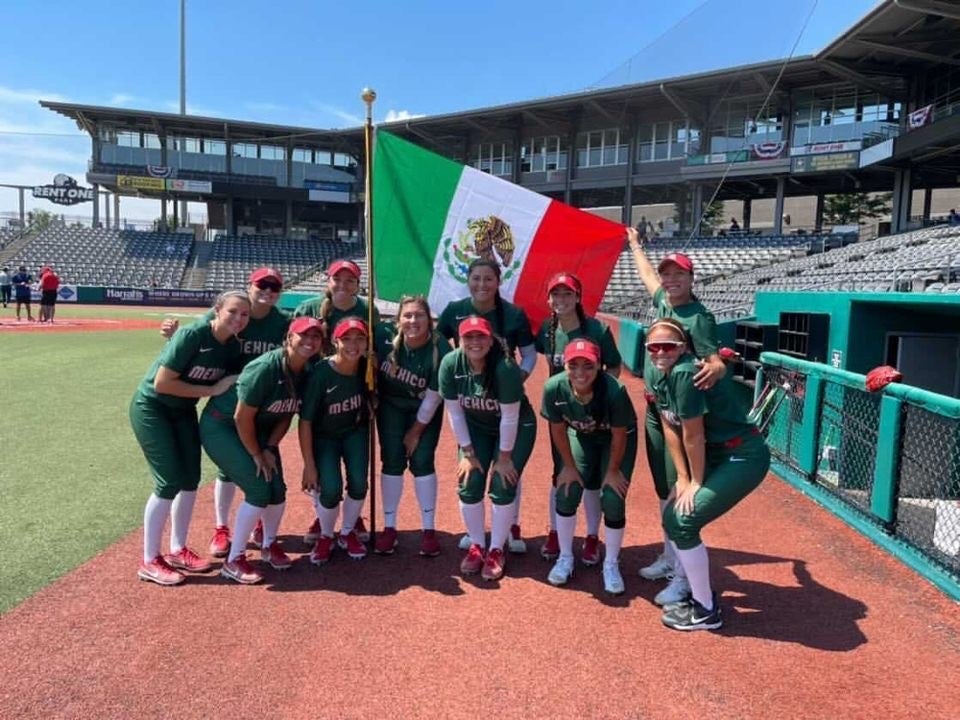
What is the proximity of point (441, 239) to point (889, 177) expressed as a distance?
94.8ft

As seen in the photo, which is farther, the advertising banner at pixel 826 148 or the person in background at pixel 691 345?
the advertising banner at pixel 826 148

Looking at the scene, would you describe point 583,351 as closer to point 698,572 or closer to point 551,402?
point 551,402

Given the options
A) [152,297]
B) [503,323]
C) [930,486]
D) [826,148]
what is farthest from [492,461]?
[152,297]

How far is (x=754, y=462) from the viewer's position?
3.69 m

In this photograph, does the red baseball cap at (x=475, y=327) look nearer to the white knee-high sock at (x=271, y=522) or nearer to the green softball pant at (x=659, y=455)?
the green softball pant at (x=659, y=455)

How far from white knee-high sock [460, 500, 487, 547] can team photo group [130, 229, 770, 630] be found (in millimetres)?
11

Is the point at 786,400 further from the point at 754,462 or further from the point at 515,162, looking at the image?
the point at 515,162

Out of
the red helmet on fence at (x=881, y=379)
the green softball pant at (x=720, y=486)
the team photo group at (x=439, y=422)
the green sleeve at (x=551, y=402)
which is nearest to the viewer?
the green softball pant at (x=720, y=486)

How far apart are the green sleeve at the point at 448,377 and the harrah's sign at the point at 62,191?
54.4 meters

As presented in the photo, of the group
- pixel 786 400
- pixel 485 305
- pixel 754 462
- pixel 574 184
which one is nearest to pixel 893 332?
pixel 786 400

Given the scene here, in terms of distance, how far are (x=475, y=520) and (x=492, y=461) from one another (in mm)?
400

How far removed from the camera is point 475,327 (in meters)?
4.02

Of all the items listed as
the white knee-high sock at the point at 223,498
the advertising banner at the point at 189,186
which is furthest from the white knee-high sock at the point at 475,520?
the advertising banner at the point at 189,186

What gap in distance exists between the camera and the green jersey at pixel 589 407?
4.02m
